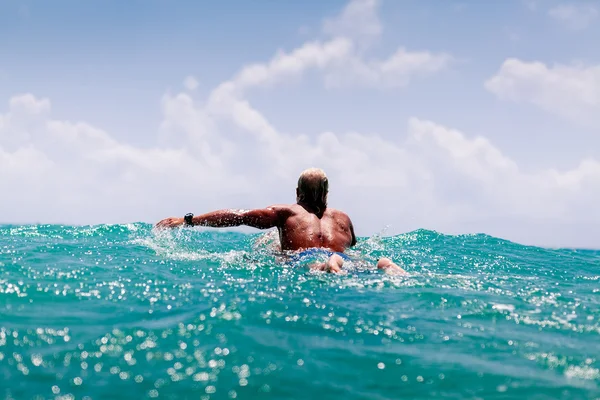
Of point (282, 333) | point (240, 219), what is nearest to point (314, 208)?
A: point (240, 219)

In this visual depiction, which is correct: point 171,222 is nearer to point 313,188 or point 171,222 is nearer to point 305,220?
point 305,220

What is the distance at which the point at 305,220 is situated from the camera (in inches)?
363

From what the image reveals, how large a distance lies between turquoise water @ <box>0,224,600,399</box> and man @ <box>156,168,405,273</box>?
698 mm

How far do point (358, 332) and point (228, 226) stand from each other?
5166mm

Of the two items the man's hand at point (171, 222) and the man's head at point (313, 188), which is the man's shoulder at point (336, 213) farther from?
the man's hand at point (171, 222)

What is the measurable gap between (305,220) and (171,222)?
2.95 m

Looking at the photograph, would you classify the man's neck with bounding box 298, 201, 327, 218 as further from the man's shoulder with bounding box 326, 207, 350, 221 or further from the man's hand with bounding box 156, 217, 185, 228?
the man's hand with bounding box 156, 217, 185, 228

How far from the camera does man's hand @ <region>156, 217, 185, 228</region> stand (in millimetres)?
9945

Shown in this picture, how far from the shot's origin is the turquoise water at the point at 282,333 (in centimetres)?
391

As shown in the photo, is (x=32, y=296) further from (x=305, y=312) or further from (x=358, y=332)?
(x=358, y=332)

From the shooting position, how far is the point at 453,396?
3848 mm

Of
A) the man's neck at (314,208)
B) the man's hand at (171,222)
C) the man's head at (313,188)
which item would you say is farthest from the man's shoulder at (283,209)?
the man's hand at (171,222)

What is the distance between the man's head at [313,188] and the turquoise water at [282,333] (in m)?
1.47

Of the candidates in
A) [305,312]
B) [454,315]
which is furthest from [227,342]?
[454,315]
